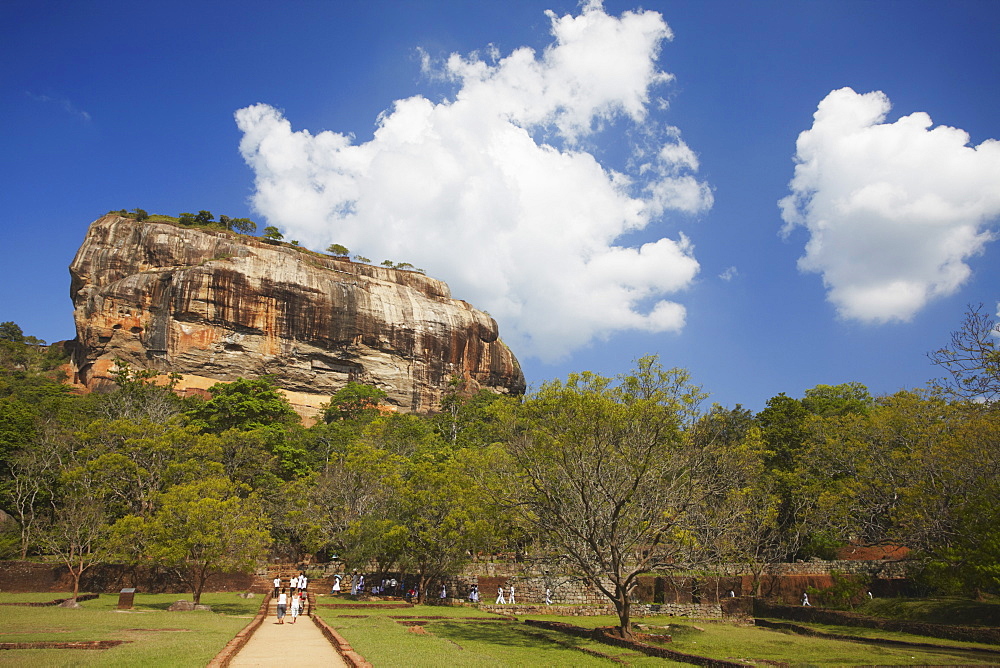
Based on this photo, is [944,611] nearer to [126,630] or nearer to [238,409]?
[126,630]

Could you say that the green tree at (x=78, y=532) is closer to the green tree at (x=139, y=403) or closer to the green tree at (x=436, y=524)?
the green tree at (x=139, y=403)

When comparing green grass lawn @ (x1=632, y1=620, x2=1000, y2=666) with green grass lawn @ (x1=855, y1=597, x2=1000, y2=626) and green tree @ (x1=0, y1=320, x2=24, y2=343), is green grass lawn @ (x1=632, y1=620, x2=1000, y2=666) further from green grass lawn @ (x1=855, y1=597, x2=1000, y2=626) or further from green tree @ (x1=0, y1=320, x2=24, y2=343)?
green tree @ (x1=0, y1=320, x2=24, y2=343)

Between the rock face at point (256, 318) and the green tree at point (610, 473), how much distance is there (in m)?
50.9

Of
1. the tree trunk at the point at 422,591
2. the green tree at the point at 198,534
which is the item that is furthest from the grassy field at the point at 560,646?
the tree trunk at the point at 422,591

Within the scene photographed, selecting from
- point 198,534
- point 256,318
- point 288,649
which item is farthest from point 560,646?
point 256,318

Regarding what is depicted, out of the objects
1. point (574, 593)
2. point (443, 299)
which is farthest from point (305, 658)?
point (443, 299)

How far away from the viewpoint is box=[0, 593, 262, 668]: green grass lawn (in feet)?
32.5

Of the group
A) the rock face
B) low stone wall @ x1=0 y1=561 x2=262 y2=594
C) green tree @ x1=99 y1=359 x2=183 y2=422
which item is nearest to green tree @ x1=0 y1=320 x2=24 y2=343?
the rock face

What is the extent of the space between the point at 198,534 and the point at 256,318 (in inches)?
1734

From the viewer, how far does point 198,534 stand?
20.9 meters

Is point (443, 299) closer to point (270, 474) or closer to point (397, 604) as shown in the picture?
point (270, 474)

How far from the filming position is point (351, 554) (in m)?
26.9

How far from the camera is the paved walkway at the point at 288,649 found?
10477mm

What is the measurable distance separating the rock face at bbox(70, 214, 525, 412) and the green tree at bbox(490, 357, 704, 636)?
50.9m
